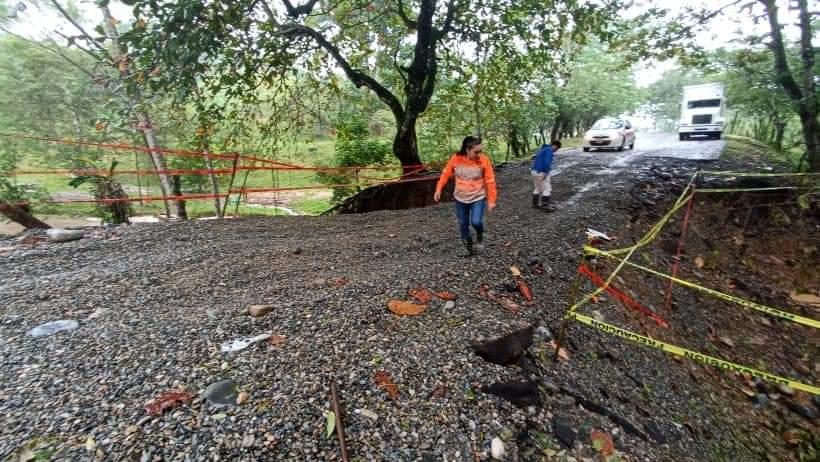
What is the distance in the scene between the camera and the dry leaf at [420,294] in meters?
3.86

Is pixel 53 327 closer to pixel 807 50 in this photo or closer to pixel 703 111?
pixel 807 50

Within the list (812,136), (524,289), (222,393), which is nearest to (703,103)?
(812,136)

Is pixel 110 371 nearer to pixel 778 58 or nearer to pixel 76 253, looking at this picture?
pixel 76 253

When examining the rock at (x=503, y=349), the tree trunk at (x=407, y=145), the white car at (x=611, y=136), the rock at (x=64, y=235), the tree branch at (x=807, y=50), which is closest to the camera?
the rock at (x=503, y=349)

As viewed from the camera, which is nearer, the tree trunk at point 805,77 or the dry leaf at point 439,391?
the dry leaf at point 439,391

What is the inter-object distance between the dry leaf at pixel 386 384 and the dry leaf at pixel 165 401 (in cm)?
122

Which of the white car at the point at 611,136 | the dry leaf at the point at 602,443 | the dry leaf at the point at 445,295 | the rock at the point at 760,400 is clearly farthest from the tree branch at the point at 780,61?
the dry leaf at the point at 602,443

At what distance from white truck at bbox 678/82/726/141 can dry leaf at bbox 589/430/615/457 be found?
21.0 metres

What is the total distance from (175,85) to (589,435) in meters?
5.45

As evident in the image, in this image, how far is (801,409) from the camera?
13.6 feet

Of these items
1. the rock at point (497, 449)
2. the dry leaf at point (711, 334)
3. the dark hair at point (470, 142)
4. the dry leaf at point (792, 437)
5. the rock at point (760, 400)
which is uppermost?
the dark hair at point (470, 142)

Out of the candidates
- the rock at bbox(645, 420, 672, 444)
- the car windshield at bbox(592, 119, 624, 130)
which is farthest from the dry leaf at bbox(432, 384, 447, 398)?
the car windshield at bbox(592, 119, 624, 130)

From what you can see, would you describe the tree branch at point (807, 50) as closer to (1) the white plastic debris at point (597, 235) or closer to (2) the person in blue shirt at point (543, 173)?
(2) the person in blue shirt at point (543, 173)

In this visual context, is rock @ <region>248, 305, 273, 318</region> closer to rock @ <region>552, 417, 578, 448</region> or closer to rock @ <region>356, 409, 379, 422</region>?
rock @ <region>356, 409, 379, 422</region>
